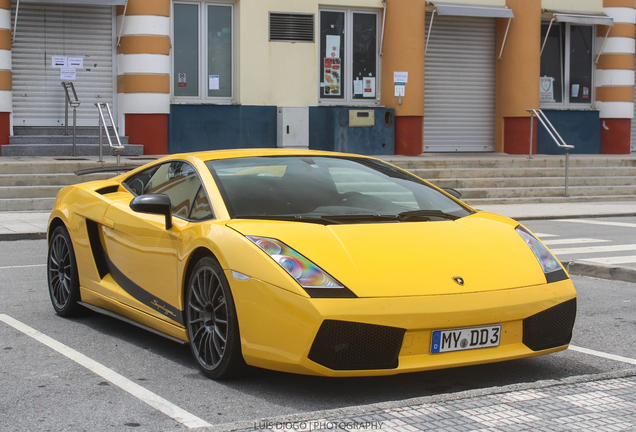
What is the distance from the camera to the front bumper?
3.95 metres

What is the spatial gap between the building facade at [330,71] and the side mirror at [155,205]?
1471 cm

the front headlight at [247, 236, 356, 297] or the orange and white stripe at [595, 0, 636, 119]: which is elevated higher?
the orange and white stripe at [595, 0, 636, 119]

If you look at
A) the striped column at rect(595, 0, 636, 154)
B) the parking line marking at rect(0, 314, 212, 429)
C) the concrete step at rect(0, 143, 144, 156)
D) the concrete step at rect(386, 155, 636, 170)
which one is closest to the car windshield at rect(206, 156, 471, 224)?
the parking line marking at rect(0, 314, 212, 429)

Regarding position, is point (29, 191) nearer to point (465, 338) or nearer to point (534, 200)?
point (534, 200)

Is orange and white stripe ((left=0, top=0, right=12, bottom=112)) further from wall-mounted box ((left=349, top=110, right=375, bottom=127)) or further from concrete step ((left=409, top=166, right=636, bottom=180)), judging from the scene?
concrete step ((left=409, top=166, right=636, bottom=180))

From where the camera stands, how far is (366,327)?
13.0ft

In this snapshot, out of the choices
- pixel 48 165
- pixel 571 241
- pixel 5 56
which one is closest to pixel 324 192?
pixel 571 241

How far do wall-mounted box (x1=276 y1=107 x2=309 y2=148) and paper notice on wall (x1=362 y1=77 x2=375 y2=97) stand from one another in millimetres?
1950

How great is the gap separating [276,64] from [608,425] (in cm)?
1767

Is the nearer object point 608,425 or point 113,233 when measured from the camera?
point 608,425

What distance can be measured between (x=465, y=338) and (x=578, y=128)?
21.0 m

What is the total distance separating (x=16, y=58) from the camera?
62.4 feet

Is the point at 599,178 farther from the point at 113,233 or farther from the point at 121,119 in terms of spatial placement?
the point at 113,233

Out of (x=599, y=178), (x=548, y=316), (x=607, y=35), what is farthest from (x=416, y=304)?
(x=607, y=35)
